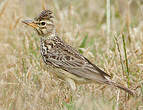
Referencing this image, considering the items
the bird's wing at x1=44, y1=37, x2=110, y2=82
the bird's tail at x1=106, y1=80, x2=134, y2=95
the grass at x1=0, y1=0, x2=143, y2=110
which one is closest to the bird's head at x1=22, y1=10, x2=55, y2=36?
the bird's wing at x1=44, y1=37, x2=110, y2=82

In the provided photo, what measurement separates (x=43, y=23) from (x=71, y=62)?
29.3 inches

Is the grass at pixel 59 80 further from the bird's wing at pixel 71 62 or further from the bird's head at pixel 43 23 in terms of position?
the bird's head at pixel 43 23

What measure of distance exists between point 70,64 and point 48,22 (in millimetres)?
749

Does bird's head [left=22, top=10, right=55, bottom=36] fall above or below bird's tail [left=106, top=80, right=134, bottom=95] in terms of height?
above

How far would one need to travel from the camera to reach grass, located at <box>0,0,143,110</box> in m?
5.70

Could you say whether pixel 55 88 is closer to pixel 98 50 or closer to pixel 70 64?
pixel 70 64

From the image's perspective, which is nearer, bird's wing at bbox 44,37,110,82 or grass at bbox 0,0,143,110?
grass at bbox 0,0,143,110

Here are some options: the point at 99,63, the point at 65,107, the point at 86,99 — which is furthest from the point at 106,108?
the point at 99,63

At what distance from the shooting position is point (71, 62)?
6.70m

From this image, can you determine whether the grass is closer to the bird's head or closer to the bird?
the bird

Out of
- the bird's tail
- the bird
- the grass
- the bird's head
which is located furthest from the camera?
the bird's head

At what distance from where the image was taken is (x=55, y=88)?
20.6 ft

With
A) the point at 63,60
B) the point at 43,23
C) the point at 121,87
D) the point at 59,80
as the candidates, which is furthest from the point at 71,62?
the point at 121,87

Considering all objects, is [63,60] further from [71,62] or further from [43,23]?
[43,23]
